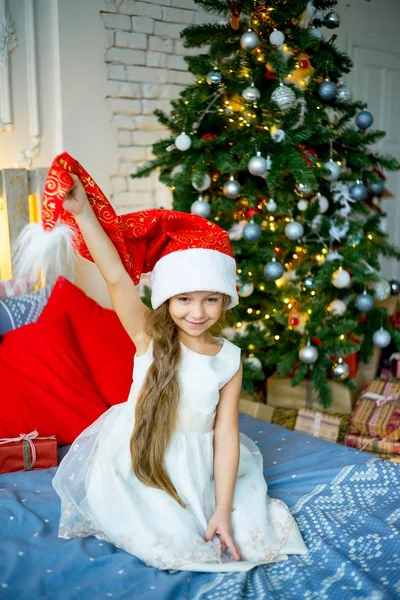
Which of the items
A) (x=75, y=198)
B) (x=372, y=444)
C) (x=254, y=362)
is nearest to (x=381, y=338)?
(x=372, y=444)

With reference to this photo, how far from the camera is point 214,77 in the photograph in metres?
2.48

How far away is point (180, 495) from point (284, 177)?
1607 millimetres

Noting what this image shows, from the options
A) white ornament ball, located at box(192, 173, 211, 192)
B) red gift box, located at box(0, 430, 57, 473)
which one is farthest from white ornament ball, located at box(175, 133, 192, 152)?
red gift box, located at box(0, 430, 57, 473)

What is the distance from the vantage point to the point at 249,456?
173 centimetres

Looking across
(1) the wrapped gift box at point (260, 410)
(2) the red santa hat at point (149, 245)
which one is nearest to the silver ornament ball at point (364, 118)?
(1) the wrapped gift box at point (260, 410)

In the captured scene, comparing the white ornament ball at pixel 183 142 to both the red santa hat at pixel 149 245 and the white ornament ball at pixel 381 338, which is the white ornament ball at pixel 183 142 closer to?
the red santa hat at pixel 149 245

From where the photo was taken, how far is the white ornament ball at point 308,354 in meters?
2.65

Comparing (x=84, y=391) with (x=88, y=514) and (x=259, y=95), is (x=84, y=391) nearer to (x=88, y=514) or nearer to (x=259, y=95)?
(x=88, y=514)

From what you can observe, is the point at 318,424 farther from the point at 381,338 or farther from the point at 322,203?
the point at 322,203

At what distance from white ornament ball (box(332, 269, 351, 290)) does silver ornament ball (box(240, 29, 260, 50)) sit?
982 millimetres

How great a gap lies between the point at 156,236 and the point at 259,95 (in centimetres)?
119

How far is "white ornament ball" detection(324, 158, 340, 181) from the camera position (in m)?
2.55

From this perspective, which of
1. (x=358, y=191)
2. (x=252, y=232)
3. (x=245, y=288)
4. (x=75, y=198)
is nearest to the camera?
(x=75, y=198)

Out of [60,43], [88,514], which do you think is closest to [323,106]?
[60,43]
